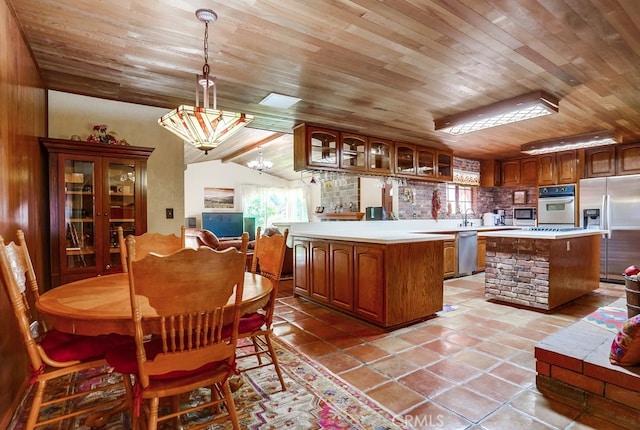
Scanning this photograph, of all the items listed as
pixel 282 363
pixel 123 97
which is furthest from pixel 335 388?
pixel 123 97

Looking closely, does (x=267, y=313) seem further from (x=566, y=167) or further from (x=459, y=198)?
(x=566, y=167)

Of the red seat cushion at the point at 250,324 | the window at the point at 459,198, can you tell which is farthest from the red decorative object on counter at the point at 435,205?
the red seat cushion at the point at 250,324

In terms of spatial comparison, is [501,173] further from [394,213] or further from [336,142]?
[336,142]

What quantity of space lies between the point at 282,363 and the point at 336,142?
2.99 metres

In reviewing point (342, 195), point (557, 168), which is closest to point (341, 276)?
point (342, 195)

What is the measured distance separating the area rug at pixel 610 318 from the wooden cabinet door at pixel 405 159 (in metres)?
3.13

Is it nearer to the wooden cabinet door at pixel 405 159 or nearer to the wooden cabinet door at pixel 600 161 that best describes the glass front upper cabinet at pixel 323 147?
the wooden cabinet door at pixel 405 159

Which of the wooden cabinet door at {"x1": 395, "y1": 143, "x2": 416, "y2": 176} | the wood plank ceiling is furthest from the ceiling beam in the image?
the wood plank ceiling

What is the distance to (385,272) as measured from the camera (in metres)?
3.11

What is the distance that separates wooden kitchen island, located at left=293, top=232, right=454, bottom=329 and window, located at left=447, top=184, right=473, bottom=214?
362 centimetres

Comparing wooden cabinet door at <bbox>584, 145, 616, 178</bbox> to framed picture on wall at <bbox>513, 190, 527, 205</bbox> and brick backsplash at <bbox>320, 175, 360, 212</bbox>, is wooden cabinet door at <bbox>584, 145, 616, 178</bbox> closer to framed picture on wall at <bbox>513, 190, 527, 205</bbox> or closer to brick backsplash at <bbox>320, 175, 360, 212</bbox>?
framed picture on wall at <bbox>513, 190, 527, 205</bbox>

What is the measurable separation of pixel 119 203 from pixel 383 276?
2.76 meters

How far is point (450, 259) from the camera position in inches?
215

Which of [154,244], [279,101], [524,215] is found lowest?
[154,244]
